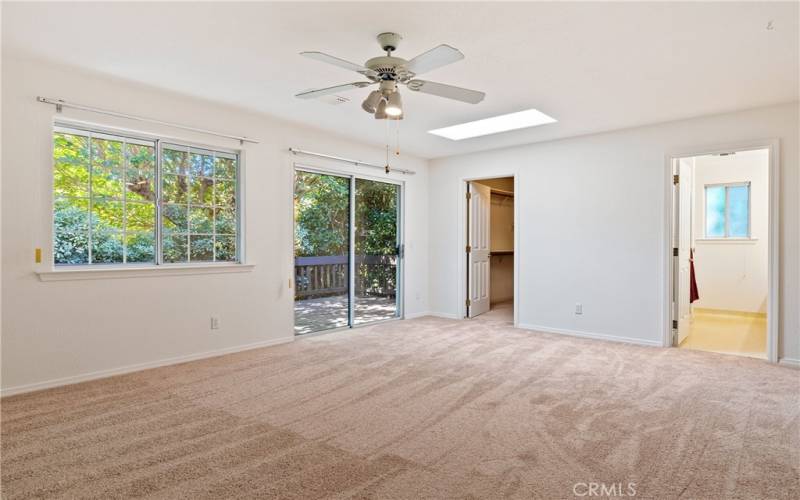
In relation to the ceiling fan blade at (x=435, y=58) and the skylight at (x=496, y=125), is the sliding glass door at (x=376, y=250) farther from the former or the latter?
the ceiling fan blade at (x=435, y=58)

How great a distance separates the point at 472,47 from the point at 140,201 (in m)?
3.13

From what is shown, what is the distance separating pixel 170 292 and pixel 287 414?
6.29 feet

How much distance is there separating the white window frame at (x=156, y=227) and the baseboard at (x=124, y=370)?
80cm

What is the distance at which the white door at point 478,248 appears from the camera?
6.61 m

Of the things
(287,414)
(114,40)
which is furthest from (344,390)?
(114,40)

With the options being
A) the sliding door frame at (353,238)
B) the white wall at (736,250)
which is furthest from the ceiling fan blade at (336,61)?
the white wall at (736,250)

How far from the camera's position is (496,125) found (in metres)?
4.90

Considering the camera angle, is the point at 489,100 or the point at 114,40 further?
the point at 489,100

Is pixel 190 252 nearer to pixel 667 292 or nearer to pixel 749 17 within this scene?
pixel 749 17

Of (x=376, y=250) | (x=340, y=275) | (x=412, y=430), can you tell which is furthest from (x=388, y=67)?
(x=376, y=250)

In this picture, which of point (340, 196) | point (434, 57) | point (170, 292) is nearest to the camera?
point (434, 57)

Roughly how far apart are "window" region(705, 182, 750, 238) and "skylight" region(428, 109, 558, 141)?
397 centimetres

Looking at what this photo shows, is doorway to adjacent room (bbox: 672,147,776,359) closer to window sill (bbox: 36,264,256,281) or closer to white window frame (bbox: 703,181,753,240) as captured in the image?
white window frame (bbox: 703,181,753,240)

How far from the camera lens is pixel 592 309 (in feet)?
17.2
